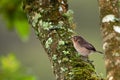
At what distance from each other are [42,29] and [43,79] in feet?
154

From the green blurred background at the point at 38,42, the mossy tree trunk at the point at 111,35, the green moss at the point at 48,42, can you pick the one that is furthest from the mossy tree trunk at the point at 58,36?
the green blurred background at the point at 38,42

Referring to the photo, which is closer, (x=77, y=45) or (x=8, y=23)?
(x=77, y=45)

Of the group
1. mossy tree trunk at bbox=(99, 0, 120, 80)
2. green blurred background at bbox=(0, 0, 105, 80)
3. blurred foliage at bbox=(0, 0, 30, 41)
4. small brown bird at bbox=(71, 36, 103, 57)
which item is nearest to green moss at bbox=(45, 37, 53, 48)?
small brown bird at bbox=(71, 36, 103, 57)

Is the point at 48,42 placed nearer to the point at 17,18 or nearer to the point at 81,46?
the point at 81,46

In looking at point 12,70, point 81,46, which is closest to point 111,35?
→ point 81,46

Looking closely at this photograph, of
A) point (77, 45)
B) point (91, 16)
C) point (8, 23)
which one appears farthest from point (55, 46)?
point (91, 16)

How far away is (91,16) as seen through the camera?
213 feet

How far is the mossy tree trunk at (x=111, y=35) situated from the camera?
4285 mm

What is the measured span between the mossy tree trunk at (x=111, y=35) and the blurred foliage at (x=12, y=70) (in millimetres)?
1183

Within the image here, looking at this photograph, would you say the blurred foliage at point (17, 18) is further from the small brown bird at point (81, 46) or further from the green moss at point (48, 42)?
the green moss at point (48, 42)

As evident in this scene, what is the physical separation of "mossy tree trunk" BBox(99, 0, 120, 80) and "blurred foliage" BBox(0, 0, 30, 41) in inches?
65.2

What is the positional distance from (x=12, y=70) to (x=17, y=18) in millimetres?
546

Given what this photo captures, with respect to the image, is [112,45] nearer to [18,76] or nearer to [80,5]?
[18,76]

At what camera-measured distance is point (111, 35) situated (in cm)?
445
